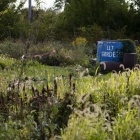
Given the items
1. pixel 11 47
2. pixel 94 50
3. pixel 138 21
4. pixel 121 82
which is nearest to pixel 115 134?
pixel 121 82

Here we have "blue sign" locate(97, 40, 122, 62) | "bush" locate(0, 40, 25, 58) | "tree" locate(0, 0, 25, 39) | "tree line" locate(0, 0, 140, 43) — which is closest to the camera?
"blue sign" locate(97, 40, 122, 62)

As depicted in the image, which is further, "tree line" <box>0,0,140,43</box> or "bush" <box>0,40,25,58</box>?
"tree line" <box>0,0,140,43</box>

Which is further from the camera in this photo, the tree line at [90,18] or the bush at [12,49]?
the tree line at [90,18]

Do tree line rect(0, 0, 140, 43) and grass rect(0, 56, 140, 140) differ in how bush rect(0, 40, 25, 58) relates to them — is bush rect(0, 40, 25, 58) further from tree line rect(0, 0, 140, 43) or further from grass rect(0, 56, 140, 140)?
grass rect(0, 56, 140, 140)

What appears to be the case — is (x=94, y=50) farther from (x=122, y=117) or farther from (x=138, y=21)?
(x=122, y=117)

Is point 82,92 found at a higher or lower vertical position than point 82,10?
lower

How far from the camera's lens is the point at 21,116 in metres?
5.34

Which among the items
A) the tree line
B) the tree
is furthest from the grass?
the tree line

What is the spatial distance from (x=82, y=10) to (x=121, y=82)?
24.6 m

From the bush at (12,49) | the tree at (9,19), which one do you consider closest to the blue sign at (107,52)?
the bush at (12,49)

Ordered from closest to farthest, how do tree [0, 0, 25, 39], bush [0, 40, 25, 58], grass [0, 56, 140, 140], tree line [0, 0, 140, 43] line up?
grass [0, 56, 140, 140]
bush [0, 40, 25, 58]
tree [0, 0, 25, 39]
tree line [0, 0, 140, 43]

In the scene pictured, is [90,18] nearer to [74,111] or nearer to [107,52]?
[107,52]

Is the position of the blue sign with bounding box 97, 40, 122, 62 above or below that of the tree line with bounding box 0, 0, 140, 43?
below

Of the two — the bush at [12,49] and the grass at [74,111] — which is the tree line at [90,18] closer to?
the bush at [12,49]
